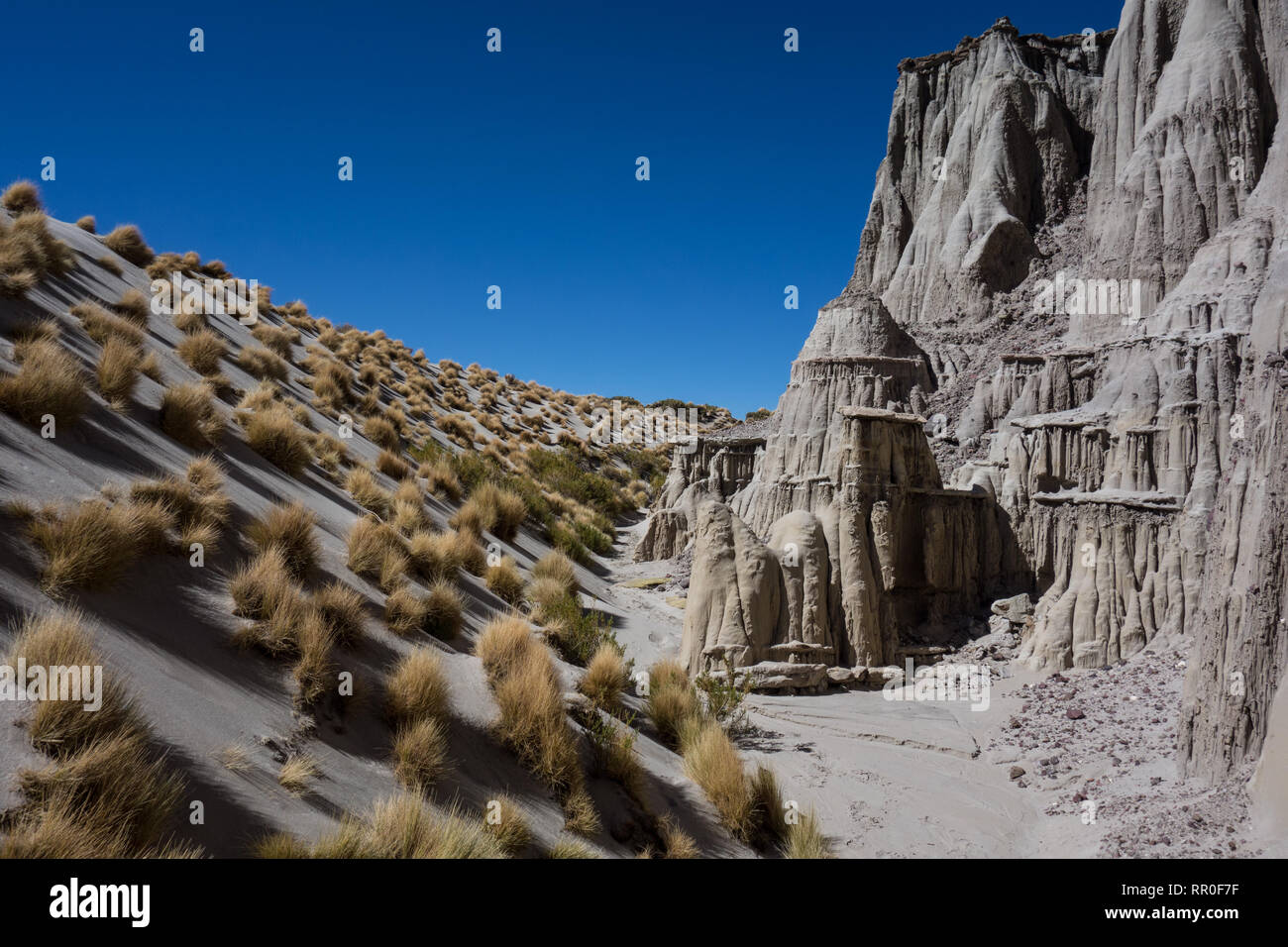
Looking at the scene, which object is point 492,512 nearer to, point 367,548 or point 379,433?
point 379,433

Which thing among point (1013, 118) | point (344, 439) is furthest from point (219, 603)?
point (1013, 118)

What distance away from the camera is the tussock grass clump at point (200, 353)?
41.1 ft

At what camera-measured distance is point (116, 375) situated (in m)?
8.56

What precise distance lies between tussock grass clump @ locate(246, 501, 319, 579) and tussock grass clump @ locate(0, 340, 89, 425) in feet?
7.26

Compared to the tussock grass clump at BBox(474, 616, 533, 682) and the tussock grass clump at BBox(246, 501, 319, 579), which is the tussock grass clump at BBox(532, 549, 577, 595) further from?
the tussock grass clump at BBox(246, 501, 319, 579)

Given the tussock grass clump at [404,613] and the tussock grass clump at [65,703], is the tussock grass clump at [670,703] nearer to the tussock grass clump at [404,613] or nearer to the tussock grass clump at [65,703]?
the tussock grass clump at [404,613]

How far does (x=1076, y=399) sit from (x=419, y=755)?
3009 centimetres

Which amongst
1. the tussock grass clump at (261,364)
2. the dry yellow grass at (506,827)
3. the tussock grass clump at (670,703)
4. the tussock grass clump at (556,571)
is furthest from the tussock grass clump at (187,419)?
the tussock grass clump at (556,571)

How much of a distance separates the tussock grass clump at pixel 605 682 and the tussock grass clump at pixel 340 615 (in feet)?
9.62

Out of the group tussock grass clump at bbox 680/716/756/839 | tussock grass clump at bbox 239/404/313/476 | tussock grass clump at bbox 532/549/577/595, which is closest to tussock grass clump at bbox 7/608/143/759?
tussock grass clump at bbox 680/716/756/839

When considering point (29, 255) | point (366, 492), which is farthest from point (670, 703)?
point (29, 255)

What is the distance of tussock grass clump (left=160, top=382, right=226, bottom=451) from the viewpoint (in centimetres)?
881

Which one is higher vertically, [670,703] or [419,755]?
[419,755]
